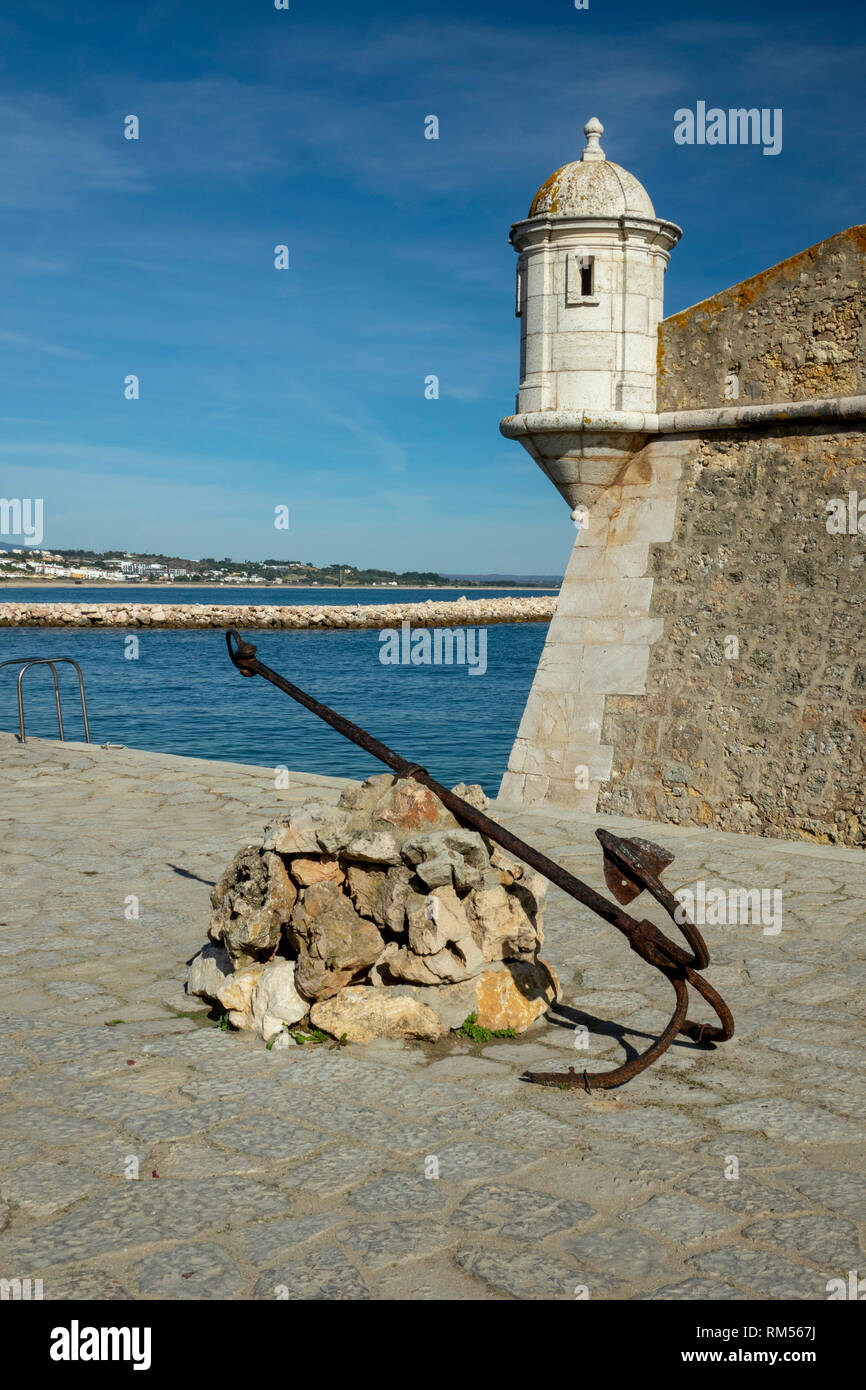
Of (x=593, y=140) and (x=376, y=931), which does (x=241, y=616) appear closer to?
(x=593, y=140)

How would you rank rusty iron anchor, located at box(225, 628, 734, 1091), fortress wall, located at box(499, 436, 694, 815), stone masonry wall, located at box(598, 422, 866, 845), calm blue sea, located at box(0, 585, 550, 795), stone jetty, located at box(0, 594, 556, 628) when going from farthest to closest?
stone jetty, located at box(0, 594, 556, 628)
calm blue sea, located at box(0, 585, 550, 795)
fortress wall, located at box(499, 436, 694, 815)
stone masonry wall, located at box(598, 422, 866, 845)
rusty iron anchor, located at box(225, 628, 734, 1091)

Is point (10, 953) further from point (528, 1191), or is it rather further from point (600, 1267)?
point (600, 1267)

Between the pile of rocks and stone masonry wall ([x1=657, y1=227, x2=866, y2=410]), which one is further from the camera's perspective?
stone masonry wall ([x1=657, y1=227, x2=866, y2=410])

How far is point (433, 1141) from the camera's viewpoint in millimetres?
3381

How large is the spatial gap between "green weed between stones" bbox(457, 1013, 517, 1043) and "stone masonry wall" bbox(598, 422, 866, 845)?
3.83 metres

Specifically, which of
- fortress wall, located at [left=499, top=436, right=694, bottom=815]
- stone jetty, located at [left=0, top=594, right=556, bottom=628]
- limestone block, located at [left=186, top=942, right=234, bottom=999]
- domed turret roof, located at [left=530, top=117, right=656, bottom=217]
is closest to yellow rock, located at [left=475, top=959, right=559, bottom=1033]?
limestone block, located at [left=186, top=942, right=234, bottom=999]

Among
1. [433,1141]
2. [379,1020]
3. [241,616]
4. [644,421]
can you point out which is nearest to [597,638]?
[644,421]

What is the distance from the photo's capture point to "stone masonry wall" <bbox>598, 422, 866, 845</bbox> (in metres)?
7.37

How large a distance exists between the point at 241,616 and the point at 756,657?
224 ft

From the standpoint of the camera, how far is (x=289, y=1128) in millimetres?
3451

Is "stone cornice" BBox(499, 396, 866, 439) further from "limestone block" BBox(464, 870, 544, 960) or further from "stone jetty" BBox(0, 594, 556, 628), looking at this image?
"stone jetty" BBox(0, 594, 556, 628)

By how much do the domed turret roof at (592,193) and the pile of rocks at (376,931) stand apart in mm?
5076
